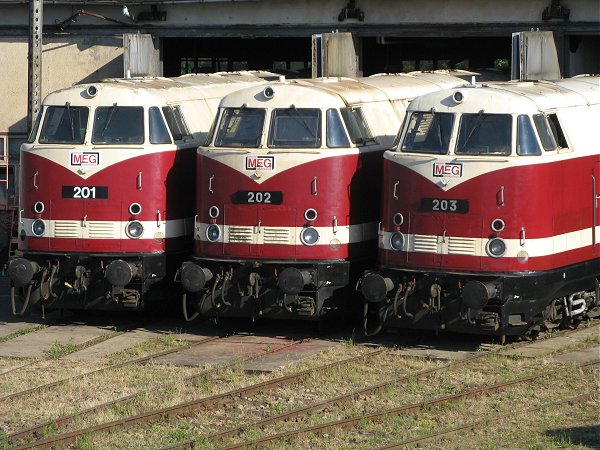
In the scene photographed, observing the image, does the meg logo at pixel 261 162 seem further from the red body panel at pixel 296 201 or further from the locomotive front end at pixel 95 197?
the locomotive front end at pixel 95 197

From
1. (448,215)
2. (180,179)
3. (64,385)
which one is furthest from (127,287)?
(448,215)

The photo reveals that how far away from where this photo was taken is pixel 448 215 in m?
15.8

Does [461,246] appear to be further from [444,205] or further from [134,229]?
[134,229]

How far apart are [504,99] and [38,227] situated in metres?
6.24

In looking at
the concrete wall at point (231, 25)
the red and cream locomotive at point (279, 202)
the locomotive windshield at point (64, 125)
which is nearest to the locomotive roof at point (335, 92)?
the red and cream locomotive at point (279, 202)

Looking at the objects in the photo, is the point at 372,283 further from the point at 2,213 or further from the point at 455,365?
the point at 2,213

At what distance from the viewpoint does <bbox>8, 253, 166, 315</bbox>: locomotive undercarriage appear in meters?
17.4

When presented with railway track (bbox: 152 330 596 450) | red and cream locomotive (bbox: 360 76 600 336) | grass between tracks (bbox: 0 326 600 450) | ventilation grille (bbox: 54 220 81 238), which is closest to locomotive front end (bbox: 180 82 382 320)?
red and cream locomotive (bbox: 360 76 600 336)

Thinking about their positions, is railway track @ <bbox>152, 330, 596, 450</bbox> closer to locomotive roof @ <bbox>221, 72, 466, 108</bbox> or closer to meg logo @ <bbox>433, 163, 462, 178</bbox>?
meg logo @ <bbox>433, 163, 462, 178</bbox>

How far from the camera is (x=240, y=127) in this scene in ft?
55.5

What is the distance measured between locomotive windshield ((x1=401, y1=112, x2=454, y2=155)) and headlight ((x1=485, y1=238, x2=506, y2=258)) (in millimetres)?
1179

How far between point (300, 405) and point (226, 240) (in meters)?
3.74

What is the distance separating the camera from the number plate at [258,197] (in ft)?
54.5

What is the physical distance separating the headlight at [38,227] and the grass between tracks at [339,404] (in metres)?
2.24
